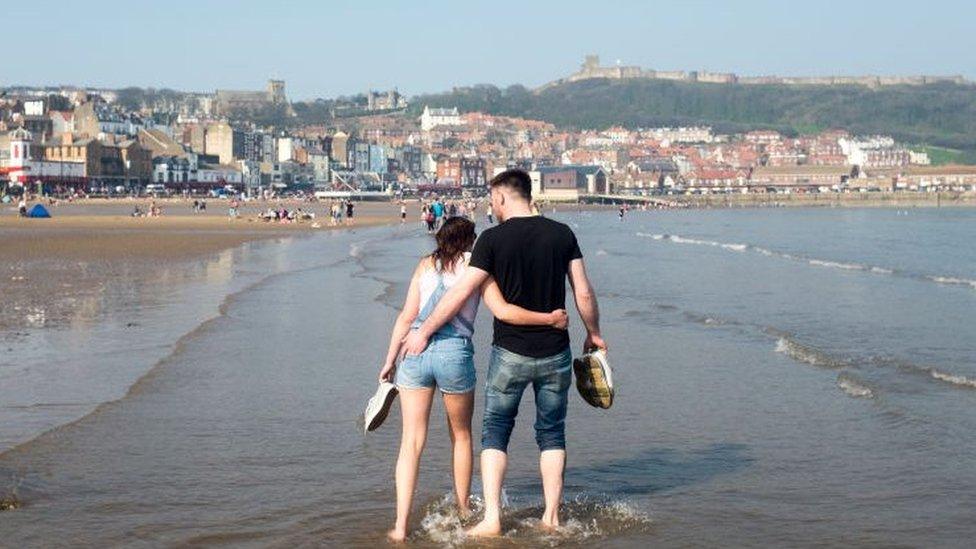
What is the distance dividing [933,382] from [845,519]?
5.22m

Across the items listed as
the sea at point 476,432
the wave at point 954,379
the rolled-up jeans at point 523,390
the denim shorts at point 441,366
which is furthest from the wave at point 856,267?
the denim shorts at point 441,366

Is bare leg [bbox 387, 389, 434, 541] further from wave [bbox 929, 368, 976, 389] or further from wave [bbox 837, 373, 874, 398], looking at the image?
wave [bbox 929, 368, 976, 389]

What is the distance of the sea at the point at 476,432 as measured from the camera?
20.4ft

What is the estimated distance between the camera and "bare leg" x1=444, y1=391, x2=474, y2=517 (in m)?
5.74

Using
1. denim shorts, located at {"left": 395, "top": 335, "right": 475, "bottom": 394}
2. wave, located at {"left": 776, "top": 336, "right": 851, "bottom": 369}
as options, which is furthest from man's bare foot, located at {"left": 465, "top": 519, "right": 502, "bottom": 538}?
wave, located at {"left": 776, "top": 336, "right": 851, "bottom": 369}

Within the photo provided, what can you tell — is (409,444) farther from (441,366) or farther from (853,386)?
(853,386)

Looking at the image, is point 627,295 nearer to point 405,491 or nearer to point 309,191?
point 405,491

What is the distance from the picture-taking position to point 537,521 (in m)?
6.21

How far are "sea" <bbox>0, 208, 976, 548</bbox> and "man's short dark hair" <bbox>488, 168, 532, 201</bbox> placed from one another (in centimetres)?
157

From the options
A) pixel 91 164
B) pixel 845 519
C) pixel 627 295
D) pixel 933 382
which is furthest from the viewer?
pixel 91 164

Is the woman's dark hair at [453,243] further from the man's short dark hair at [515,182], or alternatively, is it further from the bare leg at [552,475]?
the bare leg at [552,475]

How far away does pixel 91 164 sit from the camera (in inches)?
4510

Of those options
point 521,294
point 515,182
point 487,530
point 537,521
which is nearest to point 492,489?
point 487,530

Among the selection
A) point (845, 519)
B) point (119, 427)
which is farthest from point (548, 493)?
point (119, 427)
